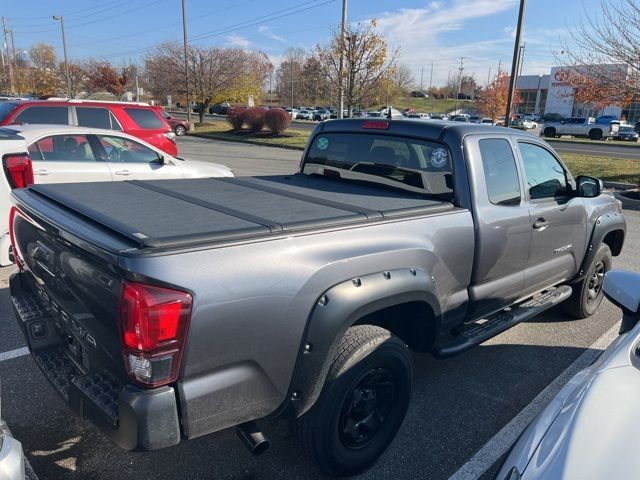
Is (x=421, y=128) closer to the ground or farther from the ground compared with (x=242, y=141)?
farther from the ground

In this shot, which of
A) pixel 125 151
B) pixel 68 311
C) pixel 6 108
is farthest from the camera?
pixel 6 108

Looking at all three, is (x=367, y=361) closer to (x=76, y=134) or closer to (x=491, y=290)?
(x=491, y=290)

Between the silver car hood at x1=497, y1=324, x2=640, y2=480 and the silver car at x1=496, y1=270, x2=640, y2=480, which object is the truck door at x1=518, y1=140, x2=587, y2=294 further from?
the silver car hood at x1=497, y1=324, x2=640, y2=480

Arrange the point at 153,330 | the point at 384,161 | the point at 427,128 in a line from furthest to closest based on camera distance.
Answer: the point at 384,161 → the point at 427,128 → the point at 153,330

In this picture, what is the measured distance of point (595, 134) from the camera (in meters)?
40.2

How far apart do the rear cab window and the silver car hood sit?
1116 centimetres

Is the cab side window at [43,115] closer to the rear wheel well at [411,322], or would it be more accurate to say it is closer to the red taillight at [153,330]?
the rear wheel well at [411,322]

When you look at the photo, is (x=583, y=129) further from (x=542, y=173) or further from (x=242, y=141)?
(x=542, y=173)

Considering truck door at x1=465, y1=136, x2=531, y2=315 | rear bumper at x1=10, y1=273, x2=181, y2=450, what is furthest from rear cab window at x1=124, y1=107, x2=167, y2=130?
truck door at x1=465, y1=136, x2=531, y2=315

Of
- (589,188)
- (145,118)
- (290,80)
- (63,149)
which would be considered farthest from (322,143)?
(290,80)

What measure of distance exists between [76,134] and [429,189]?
546cm

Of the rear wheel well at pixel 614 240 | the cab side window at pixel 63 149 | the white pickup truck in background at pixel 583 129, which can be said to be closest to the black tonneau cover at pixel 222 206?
the rear wheel well at pixel 614 240

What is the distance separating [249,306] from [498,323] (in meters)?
2.23

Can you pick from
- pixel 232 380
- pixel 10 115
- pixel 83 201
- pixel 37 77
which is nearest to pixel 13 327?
pixel 83 201
